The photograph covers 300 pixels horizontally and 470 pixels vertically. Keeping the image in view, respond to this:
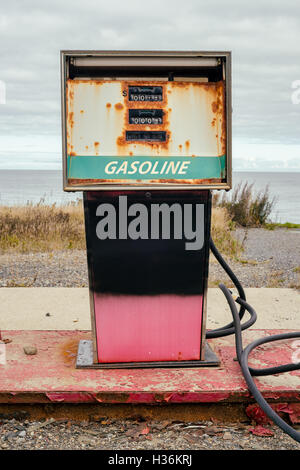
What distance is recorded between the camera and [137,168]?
3.12 m

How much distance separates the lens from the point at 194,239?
3.24 m

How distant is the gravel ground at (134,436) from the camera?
2.96 meters

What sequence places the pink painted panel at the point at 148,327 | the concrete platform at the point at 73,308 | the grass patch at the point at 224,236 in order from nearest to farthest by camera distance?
the pink painted panel at the point at 148,327 < the concrete platform at the point at 73,308 < the grass patch at the point at 224,236

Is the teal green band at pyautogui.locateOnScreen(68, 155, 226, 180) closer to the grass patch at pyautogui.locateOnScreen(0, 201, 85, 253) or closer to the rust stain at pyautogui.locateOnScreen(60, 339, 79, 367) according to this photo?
the rust stain at pyautogui.locateOnScreen(60, 339, 79, 367)

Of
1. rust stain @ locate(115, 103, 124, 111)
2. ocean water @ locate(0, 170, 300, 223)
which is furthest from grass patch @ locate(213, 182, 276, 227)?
rust stain @ locate(115, 103, 124, 111)

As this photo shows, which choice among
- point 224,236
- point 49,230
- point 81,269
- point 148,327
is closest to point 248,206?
point 224,236

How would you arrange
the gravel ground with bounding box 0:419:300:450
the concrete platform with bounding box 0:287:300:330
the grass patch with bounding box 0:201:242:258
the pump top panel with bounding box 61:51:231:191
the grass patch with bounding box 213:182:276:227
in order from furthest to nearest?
the grass patch with bounding box 213:182:276:227 → the grass patch with bounding box 0:201:242:258 → the concrete platform with bounding box 0:287:300:330 → the pump top panel with bounding box 61:51:231:191 → the gravel ground with bounding box 0:419:300:450

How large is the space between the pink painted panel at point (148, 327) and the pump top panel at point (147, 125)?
69cm

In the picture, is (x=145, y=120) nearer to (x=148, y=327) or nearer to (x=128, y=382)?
(x=148, y=327)

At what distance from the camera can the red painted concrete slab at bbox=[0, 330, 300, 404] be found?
305 cm

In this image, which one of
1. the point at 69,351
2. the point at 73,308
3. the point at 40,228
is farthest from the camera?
the point at 40,228

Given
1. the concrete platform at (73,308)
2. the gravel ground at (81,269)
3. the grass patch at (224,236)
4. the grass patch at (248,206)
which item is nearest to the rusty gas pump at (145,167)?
the concrete platform at (73,308)

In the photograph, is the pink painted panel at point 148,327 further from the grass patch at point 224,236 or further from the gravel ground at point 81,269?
the grass patch at point 224,236

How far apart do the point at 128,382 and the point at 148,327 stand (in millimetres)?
350
